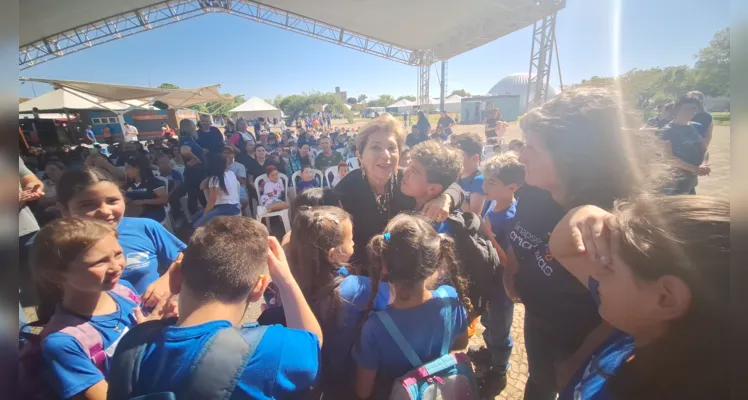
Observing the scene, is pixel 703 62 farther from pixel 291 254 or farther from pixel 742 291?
pixel 291 254

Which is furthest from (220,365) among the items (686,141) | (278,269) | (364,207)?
(686,141)

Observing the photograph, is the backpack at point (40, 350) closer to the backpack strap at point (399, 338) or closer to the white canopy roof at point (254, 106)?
the backpack strap at point (399, 338)

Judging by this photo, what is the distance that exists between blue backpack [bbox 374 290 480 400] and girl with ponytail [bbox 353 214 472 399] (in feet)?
0.06

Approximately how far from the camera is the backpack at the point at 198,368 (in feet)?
2.51

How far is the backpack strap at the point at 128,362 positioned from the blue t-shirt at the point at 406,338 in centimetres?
72

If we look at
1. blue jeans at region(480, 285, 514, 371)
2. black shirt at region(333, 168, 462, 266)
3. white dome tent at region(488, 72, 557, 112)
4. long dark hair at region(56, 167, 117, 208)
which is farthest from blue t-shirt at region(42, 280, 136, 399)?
white dome tent at region(488, 72, 557, 112)

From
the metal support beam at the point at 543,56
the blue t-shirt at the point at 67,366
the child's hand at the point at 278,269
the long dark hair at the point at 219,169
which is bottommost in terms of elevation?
the blue t-shirt at the point at 67,366

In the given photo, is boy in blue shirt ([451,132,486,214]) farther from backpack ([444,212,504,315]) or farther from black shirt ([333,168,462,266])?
backpack ([444,212,504,315])

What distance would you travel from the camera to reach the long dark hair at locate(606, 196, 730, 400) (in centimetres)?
53

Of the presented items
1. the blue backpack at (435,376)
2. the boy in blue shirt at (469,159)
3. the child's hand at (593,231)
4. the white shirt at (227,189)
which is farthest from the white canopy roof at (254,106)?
the child's hand at (593,231)

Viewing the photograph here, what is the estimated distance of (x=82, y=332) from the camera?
1.16 metres

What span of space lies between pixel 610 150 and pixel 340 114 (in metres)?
61.4

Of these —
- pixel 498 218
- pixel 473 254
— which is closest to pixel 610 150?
pixel 473 254

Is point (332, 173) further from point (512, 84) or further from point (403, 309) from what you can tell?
point (512, 84)
